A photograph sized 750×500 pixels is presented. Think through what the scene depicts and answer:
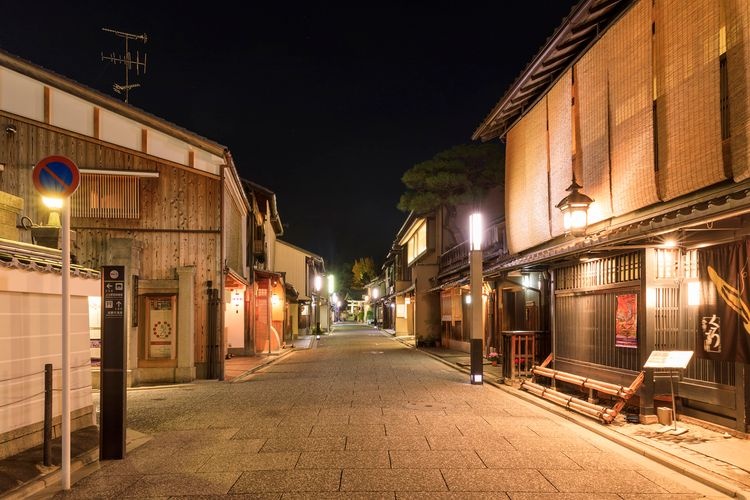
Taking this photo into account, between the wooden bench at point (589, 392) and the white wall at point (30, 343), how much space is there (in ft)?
29.8

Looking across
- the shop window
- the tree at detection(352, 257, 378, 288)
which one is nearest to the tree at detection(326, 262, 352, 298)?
the tree at detection(352, 257, 378, 288)

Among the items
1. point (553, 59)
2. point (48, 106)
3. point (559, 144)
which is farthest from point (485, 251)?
point (48, 106)

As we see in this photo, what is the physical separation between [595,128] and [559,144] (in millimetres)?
2114

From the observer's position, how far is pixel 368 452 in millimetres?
8430

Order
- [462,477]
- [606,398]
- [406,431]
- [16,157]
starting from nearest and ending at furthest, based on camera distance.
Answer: [462,477], [406,431], [606,398], [16,157]

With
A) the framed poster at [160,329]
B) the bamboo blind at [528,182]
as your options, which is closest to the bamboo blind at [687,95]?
the bamboo blind at [528,182]

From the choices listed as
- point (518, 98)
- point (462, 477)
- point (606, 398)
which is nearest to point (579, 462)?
point (462, 477)

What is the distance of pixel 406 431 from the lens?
9945mm

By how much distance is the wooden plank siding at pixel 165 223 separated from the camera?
17672 mm

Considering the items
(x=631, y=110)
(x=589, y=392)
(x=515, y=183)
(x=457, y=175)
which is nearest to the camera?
(x=631, y=110)

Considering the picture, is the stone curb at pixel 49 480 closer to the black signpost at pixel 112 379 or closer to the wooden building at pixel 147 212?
the black signpost at pixel 112 379

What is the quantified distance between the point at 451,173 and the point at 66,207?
1202 inches

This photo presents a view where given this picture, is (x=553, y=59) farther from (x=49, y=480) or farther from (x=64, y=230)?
(x=49, y=480)

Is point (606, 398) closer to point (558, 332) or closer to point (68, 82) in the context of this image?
point (558, 332)
